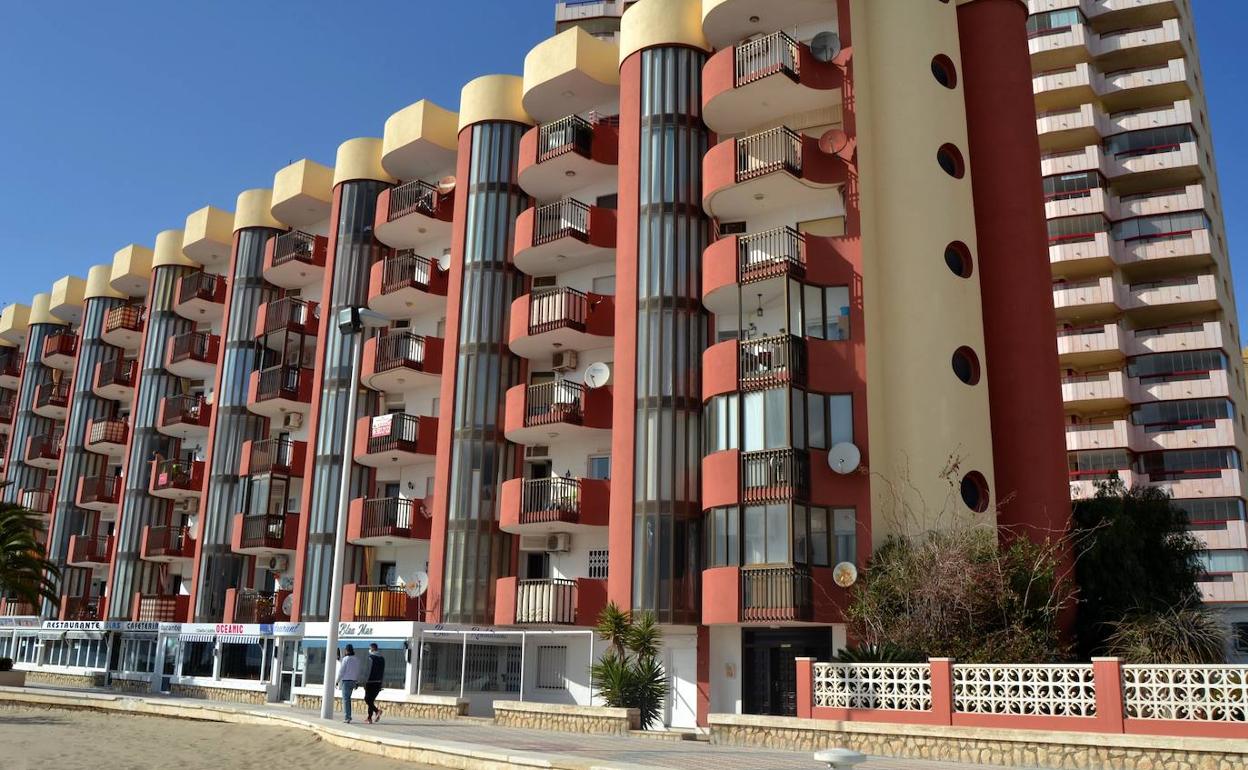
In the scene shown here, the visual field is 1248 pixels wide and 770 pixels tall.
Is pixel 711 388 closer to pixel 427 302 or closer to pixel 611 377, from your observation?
pixel 611 377

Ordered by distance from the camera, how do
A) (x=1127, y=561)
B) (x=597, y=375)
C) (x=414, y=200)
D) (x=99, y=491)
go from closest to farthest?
(x=1127, y=561) < (x=597, y=375) < (x=414, y=200) < (x=99, y=491)

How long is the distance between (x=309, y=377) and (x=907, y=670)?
108ft

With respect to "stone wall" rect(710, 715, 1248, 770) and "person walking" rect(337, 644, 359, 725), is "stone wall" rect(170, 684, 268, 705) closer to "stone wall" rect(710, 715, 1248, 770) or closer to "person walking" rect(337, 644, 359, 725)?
"person walking" rect(337, 644, 359, 725)

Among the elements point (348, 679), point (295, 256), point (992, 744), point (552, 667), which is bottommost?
point (992, 744)

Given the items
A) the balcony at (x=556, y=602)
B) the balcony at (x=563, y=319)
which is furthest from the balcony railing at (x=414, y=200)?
the balcony at (x=556, y=602)

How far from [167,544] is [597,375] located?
25.8 meters

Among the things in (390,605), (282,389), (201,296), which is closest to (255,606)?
(390,605)

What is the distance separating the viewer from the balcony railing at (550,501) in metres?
36.4

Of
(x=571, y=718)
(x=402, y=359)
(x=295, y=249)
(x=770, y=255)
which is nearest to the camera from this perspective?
(x=571, y=718)

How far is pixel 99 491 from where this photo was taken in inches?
2381

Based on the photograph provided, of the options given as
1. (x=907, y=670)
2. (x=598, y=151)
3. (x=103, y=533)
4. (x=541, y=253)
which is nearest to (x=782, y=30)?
(x=598, y=151)

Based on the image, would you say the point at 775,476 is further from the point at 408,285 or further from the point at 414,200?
the point at 414,200

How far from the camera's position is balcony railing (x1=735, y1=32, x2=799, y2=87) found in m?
35.1

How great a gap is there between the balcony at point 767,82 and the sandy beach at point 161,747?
2215 cm
